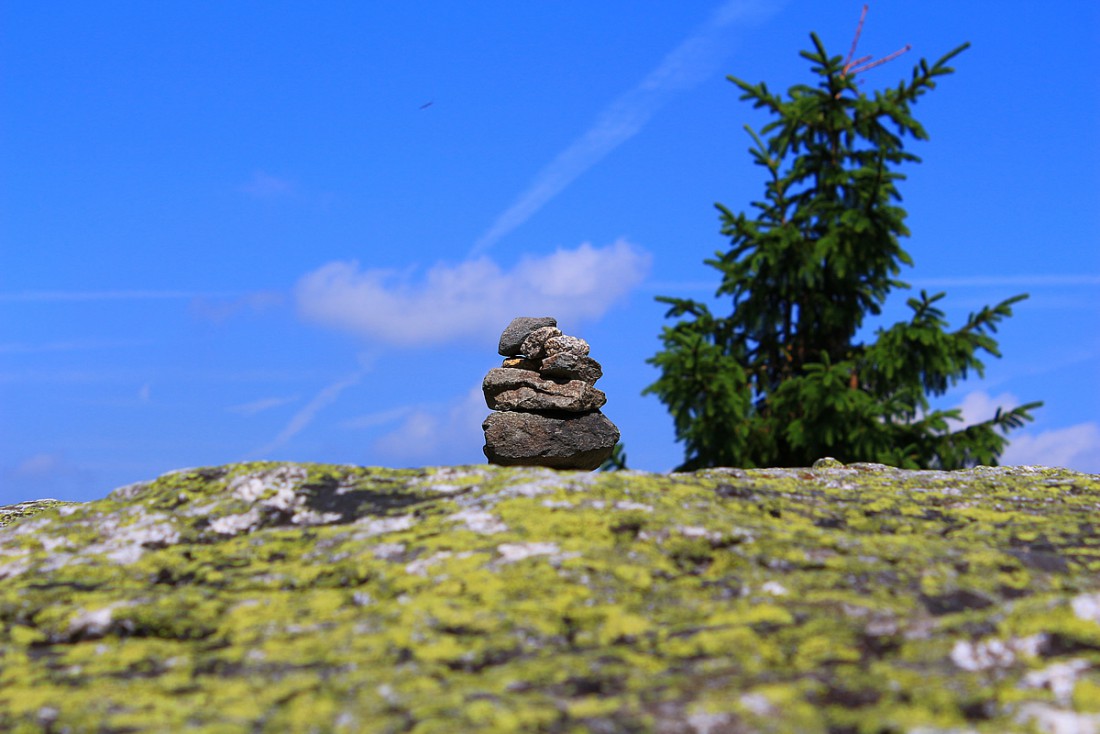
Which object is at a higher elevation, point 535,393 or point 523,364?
point 523,364

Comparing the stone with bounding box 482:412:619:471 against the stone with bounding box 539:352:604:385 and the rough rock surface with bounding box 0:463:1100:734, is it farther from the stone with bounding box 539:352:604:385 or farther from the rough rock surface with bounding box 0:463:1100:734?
the rough rock surface with bounding box 0:463:1100:734

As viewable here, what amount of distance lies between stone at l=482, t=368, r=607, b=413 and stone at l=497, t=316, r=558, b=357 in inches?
19.2

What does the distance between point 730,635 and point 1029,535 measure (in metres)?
2.07

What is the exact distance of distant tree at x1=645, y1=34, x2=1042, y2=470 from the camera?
23188 millimetres

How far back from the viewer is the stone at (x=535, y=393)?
55.3 ft

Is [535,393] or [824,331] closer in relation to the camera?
[535,393]

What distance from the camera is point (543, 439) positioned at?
54.8 ft

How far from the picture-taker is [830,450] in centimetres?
2470

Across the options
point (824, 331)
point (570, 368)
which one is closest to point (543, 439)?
point (570, 368)

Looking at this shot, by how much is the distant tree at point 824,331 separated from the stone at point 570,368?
6205 millimetres

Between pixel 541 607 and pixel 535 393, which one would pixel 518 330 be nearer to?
pixel 535 393

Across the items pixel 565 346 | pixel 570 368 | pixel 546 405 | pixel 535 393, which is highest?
pixel 565 346

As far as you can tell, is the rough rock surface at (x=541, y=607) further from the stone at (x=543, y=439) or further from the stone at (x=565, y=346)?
the stone at (x=565, y=346)

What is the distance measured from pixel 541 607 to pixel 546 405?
45.9ft
